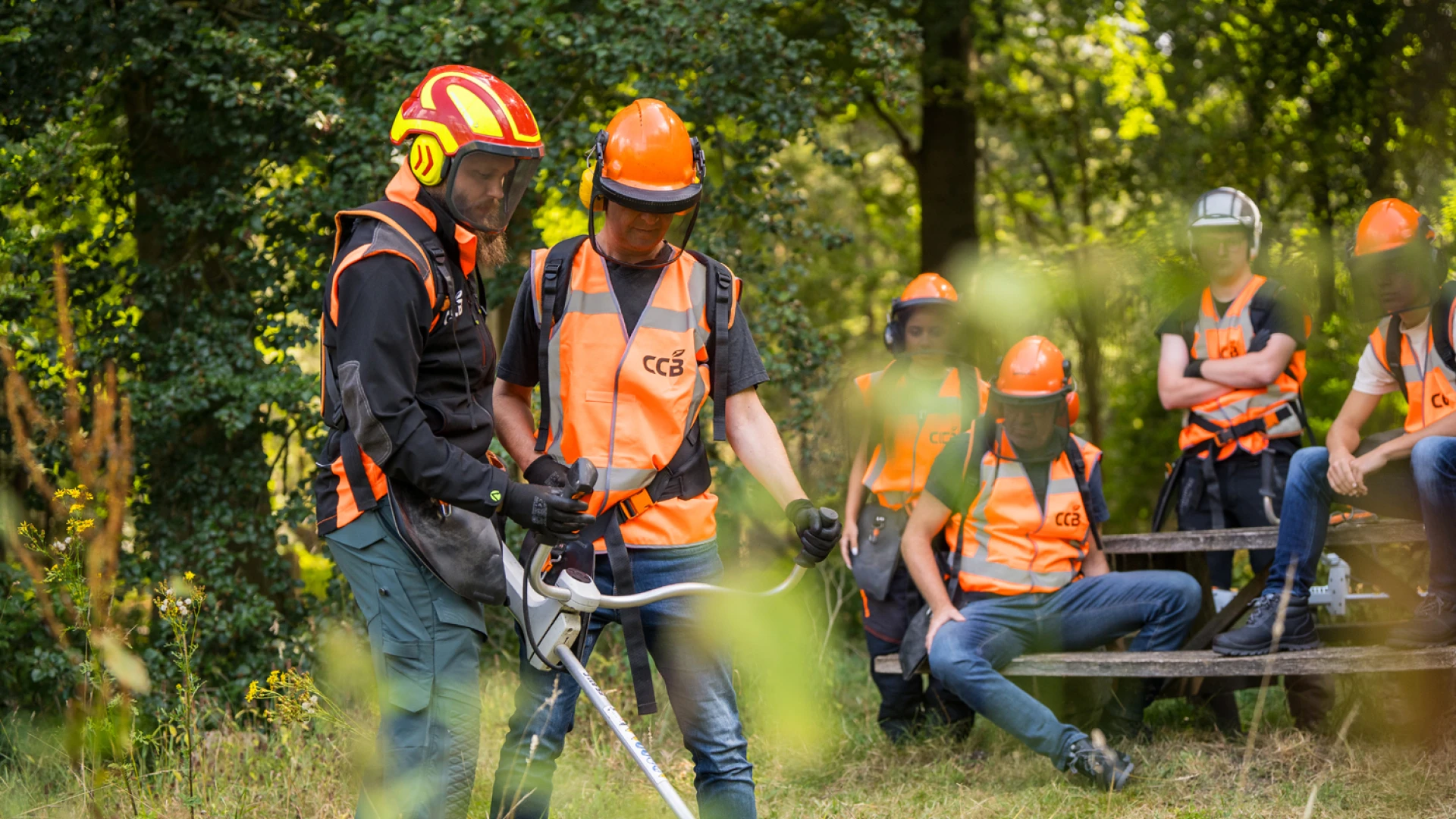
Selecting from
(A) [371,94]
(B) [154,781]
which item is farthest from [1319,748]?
(A) [371,94]

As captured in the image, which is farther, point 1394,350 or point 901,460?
point 901,460

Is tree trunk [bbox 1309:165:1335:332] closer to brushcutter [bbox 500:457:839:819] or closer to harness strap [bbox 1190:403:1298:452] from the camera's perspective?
harness strap [bbox 1190:403:1298:452]

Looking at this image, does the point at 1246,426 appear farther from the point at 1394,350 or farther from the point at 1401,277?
the point at 1401,277

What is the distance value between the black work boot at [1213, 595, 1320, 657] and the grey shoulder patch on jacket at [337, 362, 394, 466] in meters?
3.19

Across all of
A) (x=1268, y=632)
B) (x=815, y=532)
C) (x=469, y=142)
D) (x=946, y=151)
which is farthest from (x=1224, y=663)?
(x=946, y=151)

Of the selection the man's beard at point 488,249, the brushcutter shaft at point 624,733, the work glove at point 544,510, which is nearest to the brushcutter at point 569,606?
the brushcutter shaft at point 624,733

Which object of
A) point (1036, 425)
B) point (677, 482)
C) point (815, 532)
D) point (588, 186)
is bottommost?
point (1036, 425)

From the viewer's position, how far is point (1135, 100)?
1212 cm

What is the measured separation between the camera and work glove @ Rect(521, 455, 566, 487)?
2.93 meters

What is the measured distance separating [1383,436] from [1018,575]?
4.67ft

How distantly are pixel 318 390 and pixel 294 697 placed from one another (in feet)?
6.65

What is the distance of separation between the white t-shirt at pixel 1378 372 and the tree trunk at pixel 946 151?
4959mm

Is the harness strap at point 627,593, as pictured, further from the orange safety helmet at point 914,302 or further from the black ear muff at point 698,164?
the orange safety helmet at point 914,302

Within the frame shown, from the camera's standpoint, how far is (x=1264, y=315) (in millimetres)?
5227
